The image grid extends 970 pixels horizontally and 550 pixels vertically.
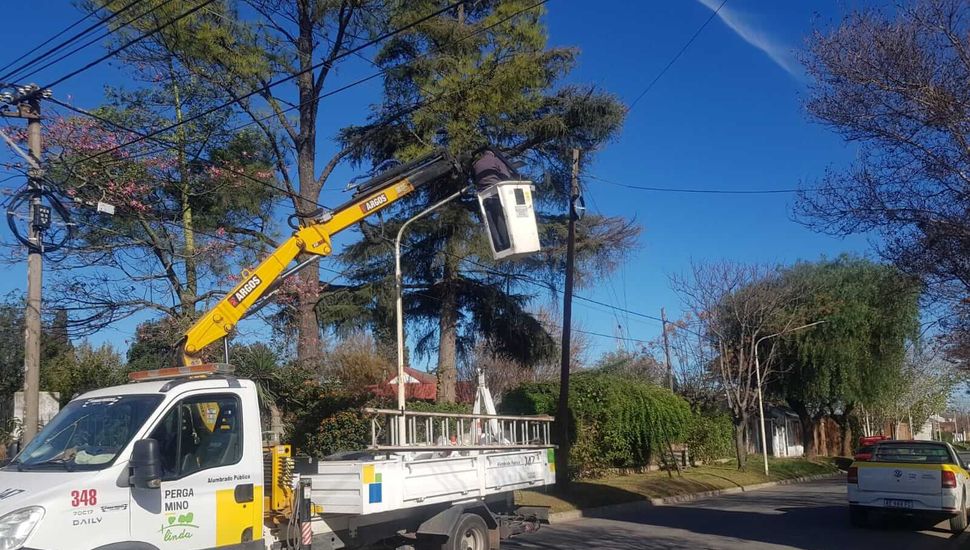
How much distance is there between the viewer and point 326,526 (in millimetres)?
8539

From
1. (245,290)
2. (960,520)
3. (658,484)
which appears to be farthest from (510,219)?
(658,484)

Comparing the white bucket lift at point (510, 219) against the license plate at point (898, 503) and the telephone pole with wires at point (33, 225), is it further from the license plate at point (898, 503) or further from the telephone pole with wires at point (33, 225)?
the license plate at point (898, 503)

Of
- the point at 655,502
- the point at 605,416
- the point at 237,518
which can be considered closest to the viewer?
the point at 237,518

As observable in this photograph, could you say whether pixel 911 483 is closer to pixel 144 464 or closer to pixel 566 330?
pixel 566 330

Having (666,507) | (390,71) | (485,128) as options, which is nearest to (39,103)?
(390,71)

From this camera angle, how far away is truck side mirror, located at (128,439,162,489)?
661cm

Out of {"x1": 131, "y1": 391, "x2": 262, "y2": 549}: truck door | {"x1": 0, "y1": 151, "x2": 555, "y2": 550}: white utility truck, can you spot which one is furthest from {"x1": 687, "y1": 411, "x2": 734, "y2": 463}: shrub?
{"x1": 131, "y1": 391, "x2": 262, "y2": 549}: truck door

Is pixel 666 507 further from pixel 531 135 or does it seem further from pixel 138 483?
pixel 138 483

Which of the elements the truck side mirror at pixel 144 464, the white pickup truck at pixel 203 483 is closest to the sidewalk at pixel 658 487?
the white pickup truck at pixel 203 483

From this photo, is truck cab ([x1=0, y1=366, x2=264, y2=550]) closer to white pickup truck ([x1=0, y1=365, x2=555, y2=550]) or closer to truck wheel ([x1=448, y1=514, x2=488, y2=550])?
white pickup truck ([x1=0, y1=365, x2=555, y2=550])

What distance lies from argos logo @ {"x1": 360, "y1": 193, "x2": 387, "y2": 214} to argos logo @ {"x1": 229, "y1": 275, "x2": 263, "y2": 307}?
6.34 feet

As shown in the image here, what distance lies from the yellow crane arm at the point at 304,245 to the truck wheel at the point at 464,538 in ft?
11.1

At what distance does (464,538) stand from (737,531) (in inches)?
299

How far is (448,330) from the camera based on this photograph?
24328mm
